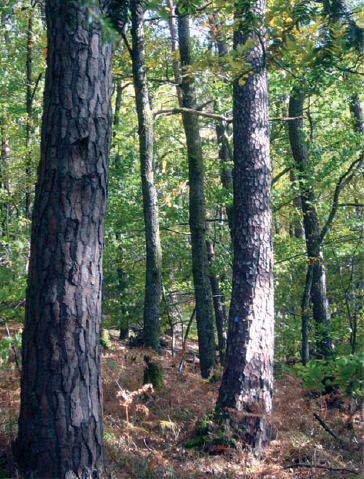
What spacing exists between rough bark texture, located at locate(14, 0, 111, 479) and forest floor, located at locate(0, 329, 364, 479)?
545 millimetres

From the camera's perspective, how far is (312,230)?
12000mm

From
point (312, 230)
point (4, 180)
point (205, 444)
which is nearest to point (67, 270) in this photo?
point (205, 444)

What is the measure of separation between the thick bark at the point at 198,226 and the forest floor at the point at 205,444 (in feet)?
9.87

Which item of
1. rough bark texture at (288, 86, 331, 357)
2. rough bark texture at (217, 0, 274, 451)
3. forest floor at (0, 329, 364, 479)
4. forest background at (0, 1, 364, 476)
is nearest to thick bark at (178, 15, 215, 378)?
forest background at (0, 1, 364, 476)

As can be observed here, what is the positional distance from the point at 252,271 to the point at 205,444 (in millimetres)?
2257

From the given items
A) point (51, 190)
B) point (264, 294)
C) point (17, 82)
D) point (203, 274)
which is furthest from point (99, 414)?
point (17, 82)

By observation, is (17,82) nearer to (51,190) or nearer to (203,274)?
(203,274)

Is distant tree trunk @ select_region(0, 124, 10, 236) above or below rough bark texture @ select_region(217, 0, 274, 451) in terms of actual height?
above

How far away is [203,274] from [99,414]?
685 cm

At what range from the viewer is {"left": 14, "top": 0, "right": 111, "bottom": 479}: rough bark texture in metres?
3.62

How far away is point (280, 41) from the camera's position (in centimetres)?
583

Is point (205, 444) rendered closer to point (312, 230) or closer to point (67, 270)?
point (67, 270)

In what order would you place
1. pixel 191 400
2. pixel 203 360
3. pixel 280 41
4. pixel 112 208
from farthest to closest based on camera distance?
pixel 112 208
pixel 203 360
pixel 191 400
pixel 280 41

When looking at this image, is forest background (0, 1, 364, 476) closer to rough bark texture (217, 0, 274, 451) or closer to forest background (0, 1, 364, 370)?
forest background (0, 1, 364, 370)
